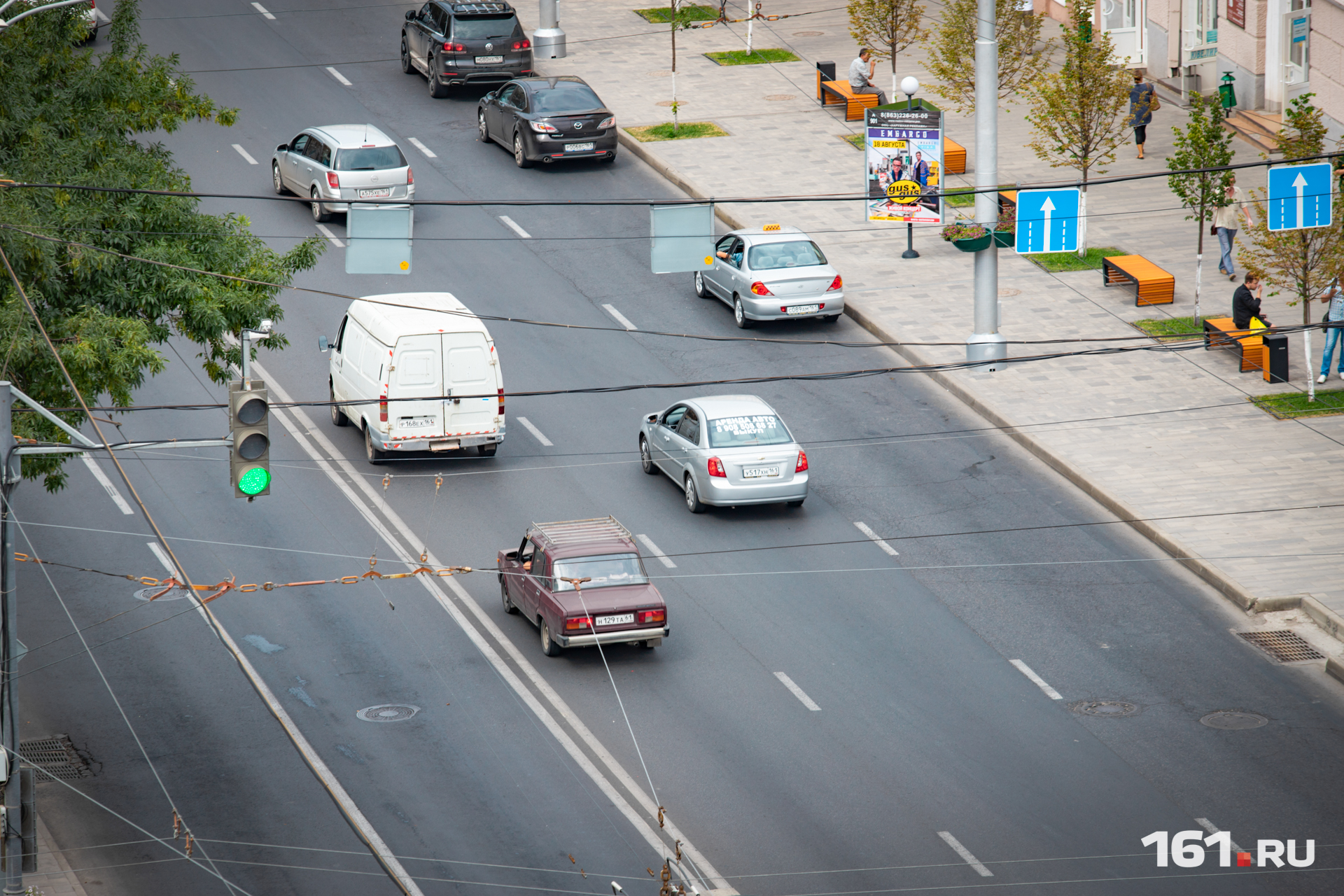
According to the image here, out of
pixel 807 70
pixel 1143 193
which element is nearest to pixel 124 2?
pixel 1143 193

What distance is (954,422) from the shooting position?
→ 29547mm

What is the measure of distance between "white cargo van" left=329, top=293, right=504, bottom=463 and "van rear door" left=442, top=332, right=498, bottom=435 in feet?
0.04

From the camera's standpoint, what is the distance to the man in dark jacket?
3009 centimetres

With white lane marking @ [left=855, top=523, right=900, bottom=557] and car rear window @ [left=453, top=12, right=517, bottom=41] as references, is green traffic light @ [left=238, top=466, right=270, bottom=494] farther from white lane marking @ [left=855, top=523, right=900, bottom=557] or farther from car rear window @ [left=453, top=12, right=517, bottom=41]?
car rear window @ [left=453, top=12, right=517, bottom=41]

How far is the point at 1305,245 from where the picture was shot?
29.0m

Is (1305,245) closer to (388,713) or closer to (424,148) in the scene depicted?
(388,713)

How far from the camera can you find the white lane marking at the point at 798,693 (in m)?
21.8

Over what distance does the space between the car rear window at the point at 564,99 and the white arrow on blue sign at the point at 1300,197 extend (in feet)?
61.5

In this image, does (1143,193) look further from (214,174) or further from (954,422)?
(214,174)

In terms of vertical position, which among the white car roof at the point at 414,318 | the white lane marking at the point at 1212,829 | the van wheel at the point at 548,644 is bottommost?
the white lane marking at the point at 1212,829

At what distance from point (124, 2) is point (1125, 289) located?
61.6 ft

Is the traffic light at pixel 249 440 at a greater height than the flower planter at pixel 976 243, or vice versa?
the traffic light at pixel 249 440

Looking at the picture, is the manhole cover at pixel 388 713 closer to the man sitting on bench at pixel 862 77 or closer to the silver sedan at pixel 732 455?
the silver sedan at pixel 732 455

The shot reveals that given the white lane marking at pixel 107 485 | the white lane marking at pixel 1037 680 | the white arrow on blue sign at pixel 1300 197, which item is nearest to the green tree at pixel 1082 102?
the white arrow on blue sign at pixel 1300 197
